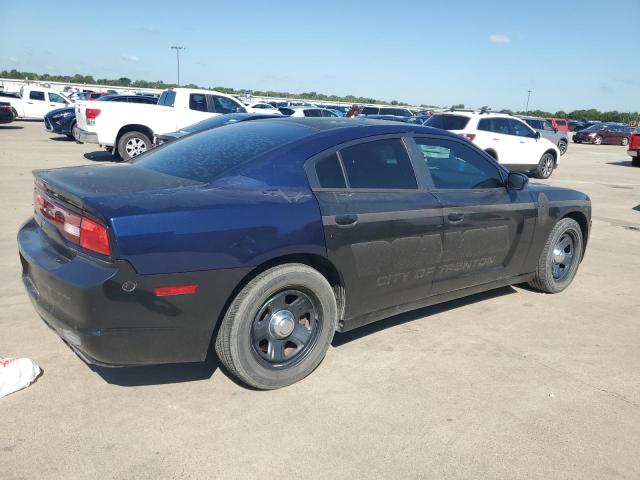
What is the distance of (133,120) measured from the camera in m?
12.7

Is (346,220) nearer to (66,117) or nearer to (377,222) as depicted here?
(377,222)

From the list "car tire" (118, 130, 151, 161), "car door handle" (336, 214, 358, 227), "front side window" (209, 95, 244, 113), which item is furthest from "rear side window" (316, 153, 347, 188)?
"front side window" (209, 95, 244, 113)

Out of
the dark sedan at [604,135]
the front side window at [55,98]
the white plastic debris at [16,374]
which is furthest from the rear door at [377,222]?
the dark sedan at [604,135]

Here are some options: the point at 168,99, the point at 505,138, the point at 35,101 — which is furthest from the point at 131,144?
the point at 35,101

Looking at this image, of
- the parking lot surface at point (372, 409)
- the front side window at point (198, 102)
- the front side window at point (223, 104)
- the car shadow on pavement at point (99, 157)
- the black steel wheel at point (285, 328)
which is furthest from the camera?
the front side window at point (223, 104)

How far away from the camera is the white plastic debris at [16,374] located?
2986 millimetres

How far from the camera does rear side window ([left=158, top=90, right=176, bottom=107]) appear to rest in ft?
45.9

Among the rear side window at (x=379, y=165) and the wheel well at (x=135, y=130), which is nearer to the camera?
the rear side window at (x=379, y=165)

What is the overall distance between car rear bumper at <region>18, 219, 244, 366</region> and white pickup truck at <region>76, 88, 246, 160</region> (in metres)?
9.64

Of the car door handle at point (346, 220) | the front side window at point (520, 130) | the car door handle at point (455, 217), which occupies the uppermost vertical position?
the front side window at point (520, 130)

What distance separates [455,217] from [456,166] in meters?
0.55

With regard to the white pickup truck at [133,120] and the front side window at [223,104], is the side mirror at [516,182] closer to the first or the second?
the white pickup truck at [133,120]

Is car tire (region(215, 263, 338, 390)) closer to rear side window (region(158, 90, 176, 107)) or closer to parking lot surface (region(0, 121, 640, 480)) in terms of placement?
parking lot surface (region(0, 121, 640, 480))

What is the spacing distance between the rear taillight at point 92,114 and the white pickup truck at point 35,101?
14.7 m
